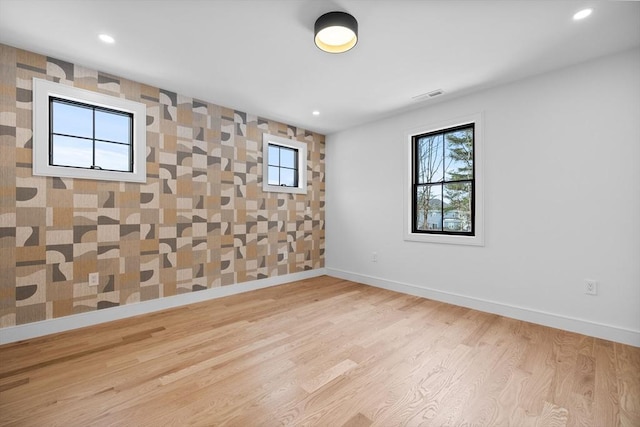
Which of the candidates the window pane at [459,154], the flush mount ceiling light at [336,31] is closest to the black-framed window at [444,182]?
the window pane at [459,154]

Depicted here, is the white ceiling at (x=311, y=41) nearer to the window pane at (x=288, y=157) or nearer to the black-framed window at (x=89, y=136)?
the black-framed window at (x=89, y=136)

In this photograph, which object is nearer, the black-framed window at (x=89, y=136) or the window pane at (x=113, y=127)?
the black-framed window at (x=89, y=136)

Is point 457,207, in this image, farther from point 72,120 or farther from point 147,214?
point 72,120

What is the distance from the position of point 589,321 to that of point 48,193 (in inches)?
206

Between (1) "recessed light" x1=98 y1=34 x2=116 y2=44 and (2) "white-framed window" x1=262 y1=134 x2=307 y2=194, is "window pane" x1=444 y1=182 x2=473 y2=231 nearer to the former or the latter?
(2) "white-framed window" x1=262 y1=134 x2=307 y2=194

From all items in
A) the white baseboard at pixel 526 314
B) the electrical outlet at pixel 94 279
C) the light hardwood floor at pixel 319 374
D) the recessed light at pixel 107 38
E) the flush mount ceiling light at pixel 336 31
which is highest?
the recessed light at pixel 107 38

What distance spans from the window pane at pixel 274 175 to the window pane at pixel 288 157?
16 centimetres

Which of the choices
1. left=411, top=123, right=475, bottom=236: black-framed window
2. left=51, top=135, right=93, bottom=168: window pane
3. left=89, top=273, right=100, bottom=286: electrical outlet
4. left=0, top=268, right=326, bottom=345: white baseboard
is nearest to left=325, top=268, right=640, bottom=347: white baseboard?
left=411, top=123, right=475, bottom=236: black-framed window

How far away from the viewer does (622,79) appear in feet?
8.12

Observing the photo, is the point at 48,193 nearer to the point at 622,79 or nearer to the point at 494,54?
the point at 494,54

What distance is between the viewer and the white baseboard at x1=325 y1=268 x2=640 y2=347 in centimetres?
245

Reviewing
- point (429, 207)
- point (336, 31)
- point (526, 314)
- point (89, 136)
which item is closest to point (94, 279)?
Answer: point (89, 136)

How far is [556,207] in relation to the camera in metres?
2.79

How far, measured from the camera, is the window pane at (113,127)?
9.77 feet
